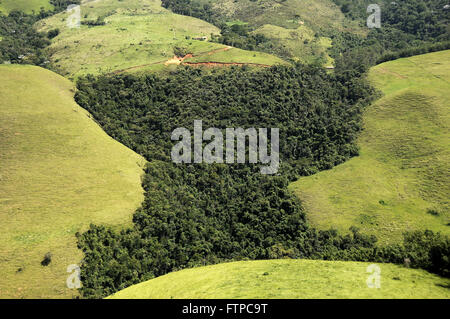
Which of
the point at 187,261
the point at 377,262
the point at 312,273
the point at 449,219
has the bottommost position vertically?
the point at 187,261

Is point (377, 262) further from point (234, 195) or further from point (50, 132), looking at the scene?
point (50, 132)

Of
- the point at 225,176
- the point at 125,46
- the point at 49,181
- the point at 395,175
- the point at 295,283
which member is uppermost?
the point at 125,46

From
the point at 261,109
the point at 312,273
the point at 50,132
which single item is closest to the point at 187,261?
the point at 312,273

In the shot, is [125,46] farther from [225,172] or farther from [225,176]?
[225,176]

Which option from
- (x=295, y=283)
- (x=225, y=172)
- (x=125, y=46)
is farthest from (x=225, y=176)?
(x=125, y=46)

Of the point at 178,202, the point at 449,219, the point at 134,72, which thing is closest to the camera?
the point at 449,219
